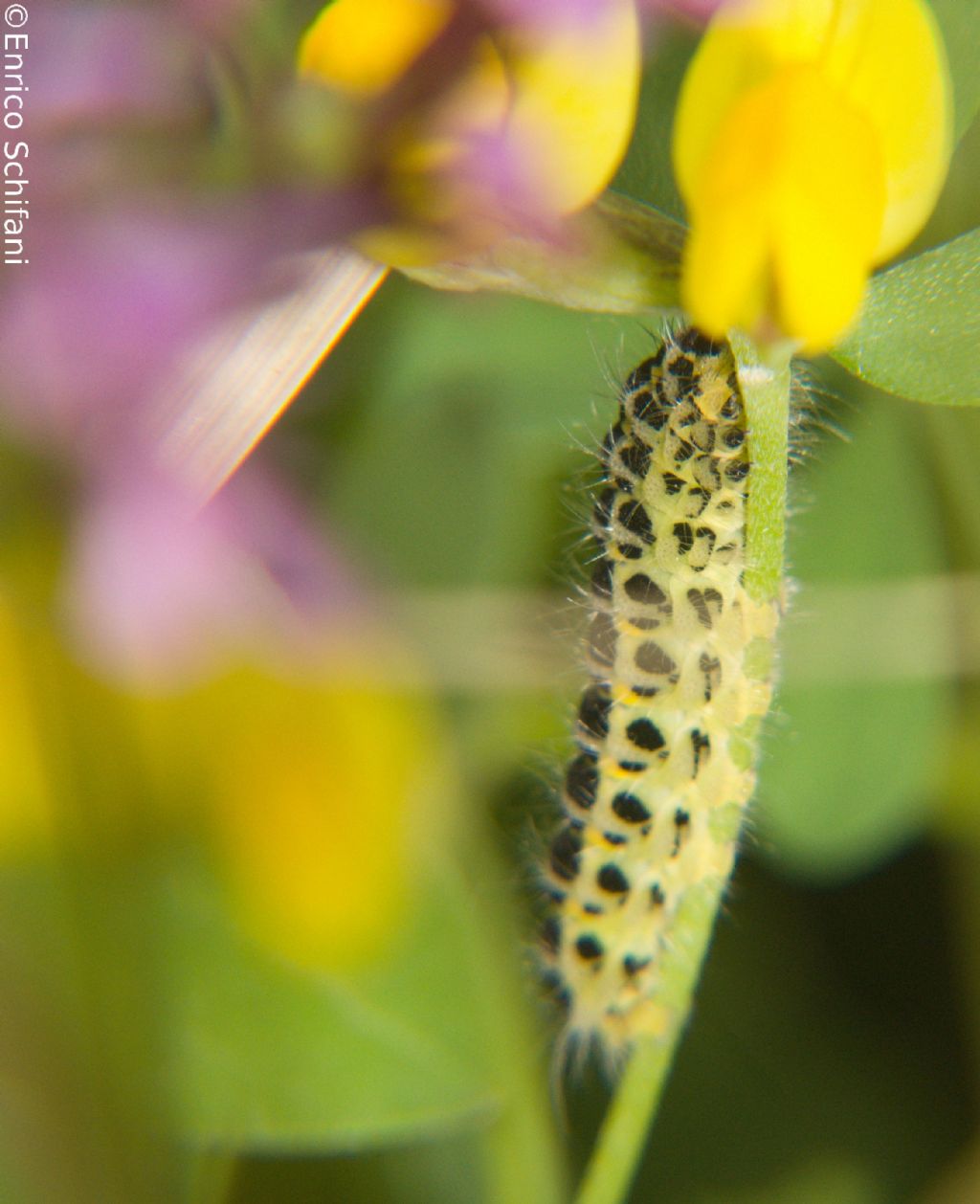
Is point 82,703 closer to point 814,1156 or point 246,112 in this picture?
point 246,112

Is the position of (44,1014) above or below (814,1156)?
above

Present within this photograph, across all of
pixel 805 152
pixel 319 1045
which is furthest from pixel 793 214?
pixel 319 1045

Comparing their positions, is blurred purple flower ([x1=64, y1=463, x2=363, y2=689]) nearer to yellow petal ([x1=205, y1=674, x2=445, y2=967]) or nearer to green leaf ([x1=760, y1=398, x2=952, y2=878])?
yellow petal ([x1=205, y1=674, x2=445, y2=967])

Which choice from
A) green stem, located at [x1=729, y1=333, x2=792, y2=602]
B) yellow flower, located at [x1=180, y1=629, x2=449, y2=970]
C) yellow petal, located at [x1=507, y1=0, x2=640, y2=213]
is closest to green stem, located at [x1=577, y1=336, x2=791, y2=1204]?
green stem, located at [x1=729, y1=333, x2=792, y2=602]

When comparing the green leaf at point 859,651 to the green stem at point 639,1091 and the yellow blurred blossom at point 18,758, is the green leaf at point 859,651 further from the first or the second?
the yellow blurred blossom at point 18,758

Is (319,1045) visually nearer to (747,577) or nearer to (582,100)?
(747,577)

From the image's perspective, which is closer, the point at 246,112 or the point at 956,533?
the point at 246,112

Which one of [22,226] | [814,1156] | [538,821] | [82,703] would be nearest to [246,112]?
[22,226]
